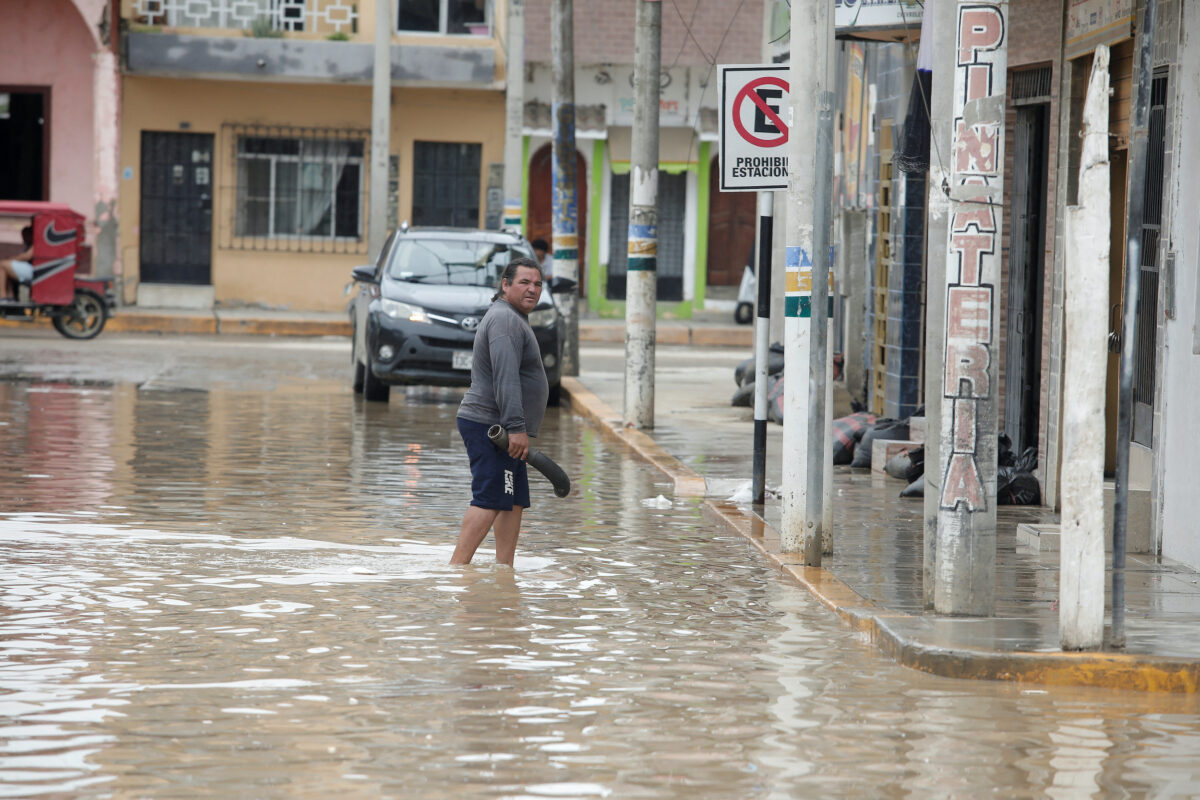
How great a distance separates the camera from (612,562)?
33.9ft

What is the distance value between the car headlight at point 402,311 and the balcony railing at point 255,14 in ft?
49.4

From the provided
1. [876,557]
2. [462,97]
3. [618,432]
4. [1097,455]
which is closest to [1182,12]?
[876,557]

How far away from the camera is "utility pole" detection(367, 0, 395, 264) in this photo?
103ft

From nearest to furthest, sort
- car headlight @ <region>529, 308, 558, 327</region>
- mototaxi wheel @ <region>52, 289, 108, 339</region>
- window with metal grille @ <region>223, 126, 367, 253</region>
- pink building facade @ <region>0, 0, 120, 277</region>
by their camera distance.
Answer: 1. car headlight @ <region>529, 308, 558, 327</region>
2. mototaxi wheel @ <region>52, 289, 108, 339</region>
3. pink building facade @ <region>0, 0, 120, 277</region>
4. window with metal grille @ <region>223, 126, 367, 253</region>

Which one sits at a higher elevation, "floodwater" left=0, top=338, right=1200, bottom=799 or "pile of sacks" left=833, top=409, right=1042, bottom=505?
"pile of sacks" left=833, top=409, right=1042, bottom=505

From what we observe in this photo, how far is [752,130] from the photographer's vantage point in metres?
11.8

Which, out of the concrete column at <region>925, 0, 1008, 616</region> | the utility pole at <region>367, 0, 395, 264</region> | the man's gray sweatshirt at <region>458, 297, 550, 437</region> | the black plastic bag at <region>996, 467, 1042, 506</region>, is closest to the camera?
the concrete column at <region>925, 0, 1008, 616</region>

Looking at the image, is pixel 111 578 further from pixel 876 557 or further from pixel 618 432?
pixel 618 432

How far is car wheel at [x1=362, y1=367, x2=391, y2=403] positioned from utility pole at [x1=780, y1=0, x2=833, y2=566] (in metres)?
9.72

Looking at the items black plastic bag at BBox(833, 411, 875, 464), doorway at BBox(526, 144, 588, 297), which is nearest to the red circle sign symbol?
black plastic bag at BBox(833, 411, 875, 464)

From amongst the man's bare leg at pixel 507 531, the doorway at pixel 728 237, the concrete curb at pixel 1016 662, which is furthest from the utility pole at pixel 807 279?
the doorway at pixel 728 237

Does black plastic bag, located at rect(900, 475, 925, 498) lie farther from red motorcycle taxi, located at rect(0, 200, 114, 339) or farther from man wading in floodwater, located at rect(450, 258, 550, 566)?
red motorcycle taxi, located at rect(0, 200, 114, 339)

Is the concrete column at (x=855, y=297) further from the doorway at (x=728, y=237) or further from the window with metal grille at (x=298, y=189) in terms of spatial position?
Result: the window with metal grille at (x=298, y=189)

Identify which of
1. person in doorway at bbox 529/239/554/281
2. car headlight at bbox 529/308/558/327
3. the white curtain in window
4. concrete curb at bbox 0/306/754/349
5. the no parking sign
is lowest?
concrete curb at bbox 0/306/754/349
